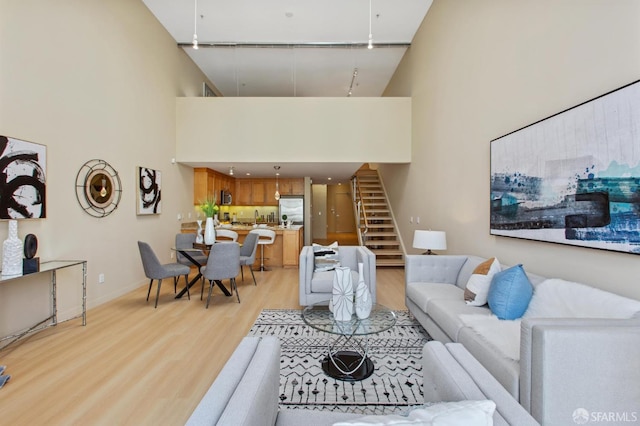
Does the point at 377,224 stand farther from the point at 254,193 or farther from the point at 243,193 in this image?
the point at 243,193

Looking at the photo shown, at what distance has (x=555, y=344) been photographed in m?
1.42

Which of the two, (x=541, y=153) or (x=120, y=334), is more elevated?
(x=541, y=153)

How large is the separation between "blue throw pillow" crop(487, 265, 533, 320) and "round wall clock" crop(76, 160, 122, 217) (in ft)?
15.8

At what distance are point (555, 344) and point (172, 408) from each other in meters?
2.32

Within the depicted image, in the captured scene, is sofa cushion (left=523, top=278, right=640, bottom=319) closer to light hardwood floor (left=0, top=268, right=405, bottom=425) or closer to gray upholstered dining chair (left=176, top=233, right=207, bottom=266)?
light hardwood floor (left=0, top=268, right=405, bottom=425)

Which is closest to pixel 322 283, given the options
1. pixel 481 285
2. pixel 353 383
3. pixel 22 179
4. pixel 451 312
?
pixel 353 383

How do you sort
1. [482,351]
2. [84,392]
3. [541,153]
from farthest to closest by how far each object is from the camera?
[541,153] < [84,392] < [482,351]

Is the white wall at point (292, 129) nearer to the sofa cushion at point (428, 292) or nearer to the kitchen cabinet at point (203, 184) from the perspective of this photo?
the kitchen cabinet at point (203, 184)

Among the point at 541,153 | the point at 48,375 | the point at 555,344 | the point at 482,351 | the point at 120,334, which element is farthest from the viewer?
the point at 120,334

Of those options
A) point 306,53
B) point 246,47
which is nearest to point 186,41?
point 246,47

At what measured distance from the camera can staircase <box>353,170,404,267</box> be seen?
6949mm

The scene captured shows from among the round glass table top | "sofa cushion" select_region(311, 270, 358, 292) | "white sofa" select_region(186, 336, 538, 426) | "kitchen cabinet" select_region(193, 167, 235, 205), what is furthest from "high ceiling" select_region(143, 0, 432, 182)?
"white sofa" select_region(186, 336, 538, 426)

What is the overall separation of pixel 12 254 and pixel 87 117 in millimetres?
2045

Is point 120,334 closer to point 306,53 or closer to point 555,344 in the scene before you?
point 555,344
